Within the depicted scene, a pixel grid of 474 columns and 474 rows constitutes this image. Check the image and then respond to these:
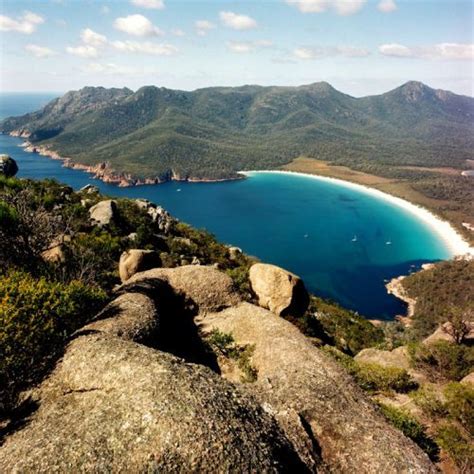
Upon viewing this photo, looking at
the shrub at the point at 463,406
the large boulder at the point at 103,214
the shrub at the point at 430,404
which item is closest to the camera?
the shrub at the point at 463,406

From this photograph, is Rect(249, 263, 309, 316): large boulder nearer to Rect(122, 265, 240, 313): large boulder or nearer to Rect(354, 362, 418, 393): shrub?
Rect(122, 265, 240, 313): large boulder

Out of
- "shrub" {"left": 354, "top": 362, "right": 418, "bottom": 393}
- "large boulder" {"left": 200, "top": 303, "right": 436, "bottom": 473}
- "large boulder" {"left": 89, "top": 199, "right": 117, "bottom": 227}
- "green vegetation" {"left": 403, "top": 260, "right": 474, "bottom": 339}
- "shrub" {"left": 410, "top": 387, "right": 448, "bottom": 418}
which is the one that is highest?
"large boulder" {"left": 89, "top": 199, "right": 117, "bottom": 227}

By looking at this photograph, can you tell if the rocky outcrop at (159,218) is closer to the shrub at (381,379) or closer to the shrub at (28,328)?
the shrub at (28,328)

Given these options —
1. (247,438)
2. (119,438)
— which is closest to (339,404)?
(247,438)

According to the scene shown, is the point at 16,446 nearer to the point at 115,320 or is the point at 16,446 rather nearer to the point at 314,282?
the point at 115,320

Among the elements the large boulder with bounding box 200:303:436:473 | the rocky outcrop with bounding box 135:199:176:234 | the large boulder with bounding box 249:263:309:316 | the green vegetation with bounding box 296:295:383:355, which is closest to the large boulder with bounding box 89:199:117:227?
the rocky outcrop with bounding box 135:199:176:234

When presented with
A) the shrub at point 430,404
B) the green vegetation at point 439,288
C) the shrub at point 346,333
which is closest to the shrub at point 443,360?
the shrub at point 430,404
